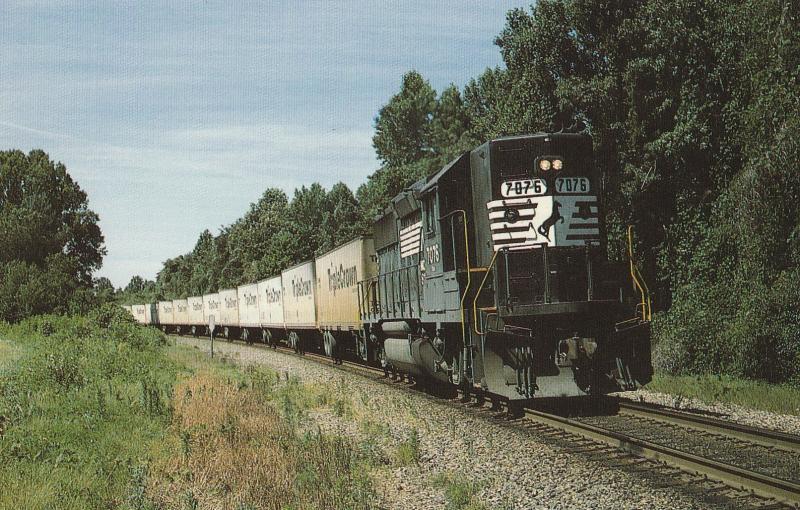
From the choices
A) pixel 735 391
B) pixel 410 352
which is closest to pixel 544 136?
pixel 410 352

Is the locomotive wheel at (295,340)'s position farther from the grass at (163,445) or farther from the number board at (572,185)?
the number board at (572,185)

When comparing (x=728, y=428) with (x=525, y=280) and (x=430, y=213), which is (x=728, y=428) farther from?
(x=430, y=213)

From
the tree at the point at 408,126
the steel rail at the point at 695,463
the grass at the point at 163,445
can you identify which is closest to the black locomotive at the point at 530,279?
the steel rail at the point at 695,463

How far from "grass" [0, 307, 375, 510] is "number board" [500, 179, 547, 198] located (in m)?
4.82

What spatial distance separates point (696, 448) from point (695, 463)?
4.43 ft

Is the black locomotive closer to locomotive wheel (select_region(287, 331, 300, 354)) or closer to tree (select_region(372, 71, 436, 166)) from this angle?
locomotive wheel (select_region(287, 331, 300, 354))

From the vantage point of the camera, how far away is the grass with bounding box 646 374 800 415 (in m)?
14.3

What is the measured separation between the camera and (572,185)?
12.7m

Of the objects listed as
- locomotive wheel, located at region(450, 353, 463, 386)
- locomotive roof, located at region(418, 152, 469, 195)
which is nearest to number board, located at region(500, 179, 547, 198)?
locomotive roof, located at region(418, 152, 469, 195)

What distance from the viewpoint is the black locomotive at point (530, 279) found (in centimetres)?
1173

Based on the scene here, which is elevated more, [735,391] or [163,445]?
[163,445]

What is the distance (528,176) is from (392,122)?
227 feet

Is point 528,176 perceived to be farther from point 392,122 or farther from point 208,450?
point 392,122

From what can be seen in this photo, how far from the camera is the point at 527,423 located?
12.4 m
